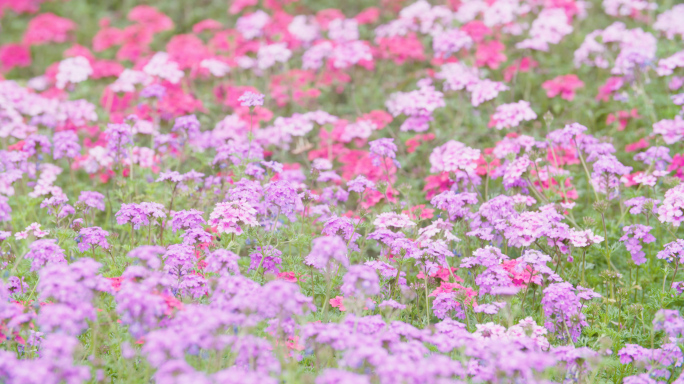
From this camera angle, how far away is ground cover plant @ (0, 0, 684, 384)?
135 inches

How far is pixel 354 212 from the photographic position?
6.11 m

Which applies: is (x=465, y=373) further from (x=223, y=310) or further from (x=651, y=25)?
(x=651, y=25)

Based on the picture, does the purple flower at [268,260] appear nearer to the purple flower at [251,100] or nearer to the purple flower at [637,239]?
the purple flower at [251,100]

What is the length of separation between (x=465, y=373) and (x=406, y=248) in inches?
44.2

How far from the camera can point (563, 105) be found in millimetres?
7629

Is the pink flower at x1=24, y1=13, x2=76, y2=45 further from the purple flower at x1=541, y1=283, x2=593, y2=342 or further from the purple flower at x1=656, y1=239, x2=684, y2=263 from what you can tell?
the purple flower at x1=656, y1=239, x2=684, y2=263

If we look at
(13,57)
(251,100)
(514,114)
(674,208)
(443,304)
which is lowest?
(443,304)

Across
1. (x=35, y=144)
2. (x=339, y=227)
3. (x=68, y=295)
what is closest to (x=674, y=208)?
(x=339, y=227)

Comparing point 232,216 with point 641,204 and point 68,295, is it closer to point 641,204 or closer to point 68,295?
point 68,295

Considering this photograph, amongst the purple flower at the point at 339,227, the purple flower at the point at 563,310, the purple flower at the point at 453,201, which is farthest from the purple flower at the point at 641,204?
the purple flower at the point at 339,227

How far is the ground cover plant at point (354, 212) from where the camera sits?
344cm

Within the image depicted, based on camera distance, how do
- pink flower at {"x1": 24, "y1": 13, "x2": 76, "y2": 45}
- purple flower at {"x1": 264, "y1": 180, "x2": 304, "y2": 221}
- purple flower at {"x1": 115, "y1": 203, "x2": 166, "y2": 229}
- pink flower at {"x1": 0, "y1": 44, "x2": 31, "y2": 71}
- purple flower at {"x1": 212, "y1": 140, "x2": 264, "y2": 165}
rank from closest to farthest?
1. purple flower at {"x1": 115, "y1": 203, "x2": 166, "y2": 229}
2. purple flower at {"x1": 264, "y1": 180, "x2": 304, "y2": 221}
3. purple flower at {"x1": 212, "y1": 140, "x2": 264, "y2": 165}
4. pink flower at {"x1": 24, "y1": 13, "x2": 76, "y2": 45}
5. pink flower at {"x1": 0, "y1": 44, "x2": 31, "y2": 71}

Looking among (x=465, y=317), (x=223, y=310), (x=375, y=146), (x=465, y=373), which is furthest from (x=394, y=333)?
(x=375, y=146)

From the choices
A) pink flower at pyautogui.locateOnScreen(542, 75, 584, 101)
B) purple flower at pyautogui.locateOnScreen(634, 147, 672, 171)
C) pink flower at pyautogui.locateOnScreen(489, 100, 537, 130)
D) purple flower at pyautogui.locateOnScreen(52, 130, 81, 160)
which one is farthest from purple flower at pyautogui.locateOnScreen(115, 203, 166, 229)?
pink flower at pyautogui.locateOnScreen(542, 75, 584, 101)
